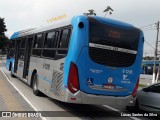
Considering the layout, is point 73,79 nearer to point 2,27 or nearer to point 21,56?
point 21,56

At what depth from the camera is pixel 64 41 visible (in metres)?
10.4

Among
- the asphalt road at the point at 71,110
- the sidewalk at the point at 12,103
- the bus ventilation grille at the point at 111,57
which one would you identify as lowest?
the asphalt road at the point at 71,110

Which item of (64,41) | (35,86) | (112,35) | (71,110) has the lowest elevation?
(71,110)

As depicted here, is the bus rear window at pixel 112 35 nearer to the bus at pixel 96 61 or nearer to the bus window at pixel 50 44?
the bus at pixel 96 61

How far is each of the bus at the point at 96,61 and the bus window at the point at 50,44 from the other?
317mm

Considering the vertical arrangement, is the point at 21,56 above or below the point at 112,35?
below

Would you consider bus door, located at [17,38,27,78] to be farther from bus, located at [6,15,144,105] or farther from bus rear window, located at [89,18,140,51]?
bus rear window, located at [89,18,140,51]

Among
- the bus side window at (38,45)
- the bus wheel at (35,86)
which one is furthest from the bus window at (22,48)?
the bus wheel at (35,86)

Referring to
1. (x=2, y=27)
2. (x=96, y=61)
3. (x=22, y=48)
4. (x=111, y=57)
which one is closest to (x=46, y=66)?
(x=96, y=61)

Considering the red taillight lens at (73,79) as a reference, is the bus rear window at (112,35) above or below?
above

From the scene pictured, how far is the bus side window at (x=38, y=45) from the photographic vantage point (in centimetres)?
1369

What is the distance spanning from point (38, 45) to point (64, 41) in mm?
3856

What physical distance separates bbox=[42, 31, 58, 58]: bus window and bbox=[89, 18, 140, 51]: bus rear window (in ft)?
6.69

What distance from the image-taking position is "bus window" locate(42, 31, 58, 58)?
11.5 meters
